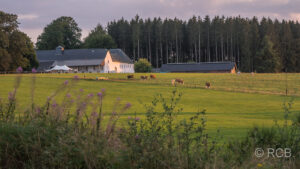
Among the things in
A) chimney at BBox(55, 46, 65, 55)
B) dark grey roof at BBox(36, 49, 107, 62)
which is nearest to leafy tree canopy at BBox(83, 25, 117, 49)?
dark grey roof at BBox(36, 49, 107, 62)

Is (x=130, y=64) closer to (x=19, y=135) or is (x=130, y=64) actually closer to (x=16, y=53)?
(x=16, y=53)

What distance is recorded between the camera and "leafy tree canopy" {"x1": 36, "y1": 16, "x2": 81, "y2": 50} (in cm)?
11694

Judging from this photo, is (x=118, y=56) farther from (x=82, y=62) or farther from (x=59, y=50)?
(x=59, y=50)

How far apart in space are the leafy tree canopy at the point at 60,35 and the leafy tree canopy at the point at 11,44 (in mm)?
50205

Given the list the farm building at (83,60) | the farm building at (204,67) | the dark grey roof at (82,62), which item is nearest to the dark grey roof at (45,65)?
the farm building at (83,60)

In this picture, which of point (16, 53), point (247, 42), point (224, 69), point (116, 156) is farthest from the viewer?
point (247, 42)

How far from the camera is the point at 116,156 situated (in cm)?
588

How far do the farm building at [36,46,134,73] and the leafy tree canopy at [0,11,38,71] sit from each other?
104 ft

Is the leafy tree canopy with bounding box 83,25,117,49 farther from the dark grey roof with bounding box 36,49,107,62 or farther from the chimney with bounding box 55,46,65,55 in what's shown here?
the chimney with bounding box 55,46,65,55

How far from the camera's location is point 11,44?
63.4 meters

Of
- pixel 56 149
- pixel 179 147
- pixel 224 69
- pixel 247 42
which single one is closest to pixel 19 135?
pixel 56 149

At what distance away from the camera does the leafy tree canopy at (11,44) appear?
60.4m

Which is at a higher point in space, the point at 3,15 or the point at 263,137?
the point at 3,15

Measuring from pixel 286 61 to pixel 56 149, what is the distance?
111100 millimetres
